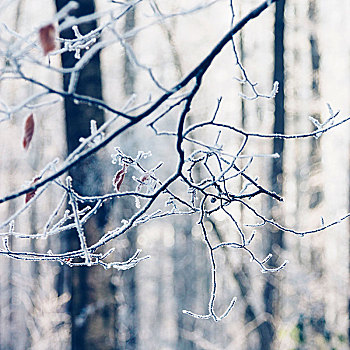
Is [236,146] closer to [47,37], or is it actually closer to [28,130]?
[28,130]

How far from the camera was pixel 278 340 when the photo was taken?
242 inches

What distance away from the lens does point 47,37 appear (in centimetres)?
116

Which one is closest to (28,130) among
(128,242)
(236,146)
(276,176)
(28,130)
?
(28,130)

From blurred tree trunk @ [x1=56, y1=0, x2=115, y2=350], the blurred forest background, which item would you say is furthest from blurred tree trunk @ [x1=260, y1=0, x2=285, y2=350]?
blurred tree trunk @ [x1=56, y1=0, x2=115, y2=350]

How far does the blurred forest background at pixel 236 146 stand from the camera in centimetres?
426

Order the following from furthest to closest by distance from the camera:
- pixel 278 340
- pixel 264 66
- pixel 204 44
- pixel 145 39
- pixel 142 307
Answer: pixel 142 307, pixel 145 39, pixel 204 44, pixel 264 66, pixel 278 340

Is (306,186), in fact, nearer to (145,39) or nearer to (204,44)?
(204,44)

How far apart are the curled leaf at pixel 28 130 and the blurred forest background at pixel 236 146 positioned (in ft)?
0.91

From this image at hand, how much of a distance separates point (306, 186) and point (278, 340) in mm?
3267

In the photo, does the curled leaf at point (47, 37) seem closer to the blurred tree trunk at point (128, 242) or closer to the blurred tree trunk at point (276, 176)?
the blurred tree trunk at point (276, 176)

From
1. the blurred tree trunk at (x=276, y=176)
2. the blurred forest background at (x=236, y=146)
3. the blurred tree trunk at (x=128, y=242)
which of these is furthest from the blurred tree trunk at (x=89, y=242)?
the blurred tree trunk at (x=128, y=242)

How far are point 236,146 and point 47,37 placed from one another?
7.88 meters

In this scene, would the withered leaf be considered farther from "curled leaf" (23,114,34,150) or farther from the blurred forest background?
the blurred forest background

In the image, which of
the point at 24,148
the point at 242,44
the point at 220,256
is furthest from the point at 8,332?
the point at 24,148
